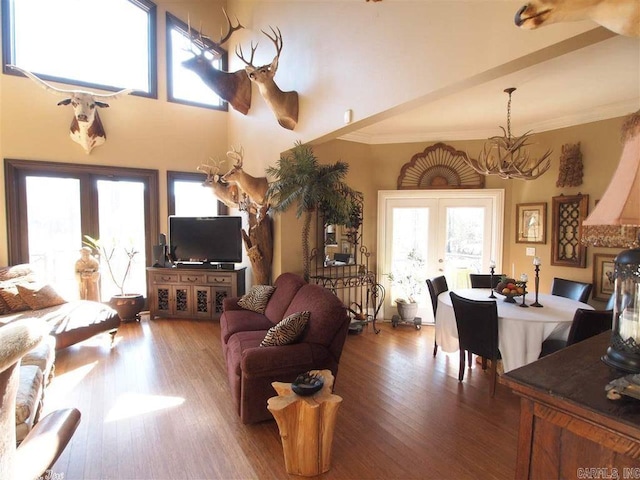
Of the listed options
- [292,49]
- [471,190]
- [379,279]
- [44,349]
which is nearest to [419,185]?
[471,190]

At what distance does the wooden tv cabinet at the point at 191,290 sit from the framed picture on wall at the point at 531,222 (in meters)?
4.12

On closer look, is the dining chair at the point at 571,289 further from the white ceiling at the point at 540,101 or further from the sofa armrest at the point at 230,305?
the sofa armrest at the point at 230,305

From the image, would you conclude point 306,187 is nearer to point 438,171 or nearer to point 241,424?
point 438,171

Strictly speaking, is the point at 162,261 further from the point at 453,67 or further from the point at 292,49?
the point at 453,67

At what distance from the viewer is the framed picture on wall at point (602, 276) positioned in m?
3.81

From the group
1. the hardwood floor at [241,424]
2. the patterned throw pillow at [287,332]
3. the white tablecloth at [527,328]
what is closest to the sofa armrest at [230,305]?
the hardwood floor at [241,424]

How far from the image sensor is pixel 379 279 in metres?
5.30

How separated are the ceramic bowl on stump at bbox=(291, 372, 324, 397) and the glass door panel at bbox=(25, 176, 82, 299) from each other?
4.35 metres

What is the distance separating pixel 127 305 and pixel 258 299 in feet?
7.86

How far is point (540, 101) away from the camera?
3.65 metres

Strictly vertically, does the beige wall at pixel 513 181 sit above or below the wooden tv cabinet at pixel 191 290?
above

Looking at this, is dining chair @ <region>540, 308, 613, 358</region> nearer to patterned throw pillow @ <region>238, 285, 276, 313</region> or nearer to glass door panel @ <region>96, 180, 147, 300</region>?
patterned throw pillow @ <region>238, 285, 276, 313</region>

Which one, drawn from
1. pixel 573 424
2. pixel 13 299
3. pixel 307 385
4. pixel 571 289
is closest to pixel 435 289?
pixel 571 289

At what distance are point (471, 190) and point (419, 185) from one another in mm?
740
